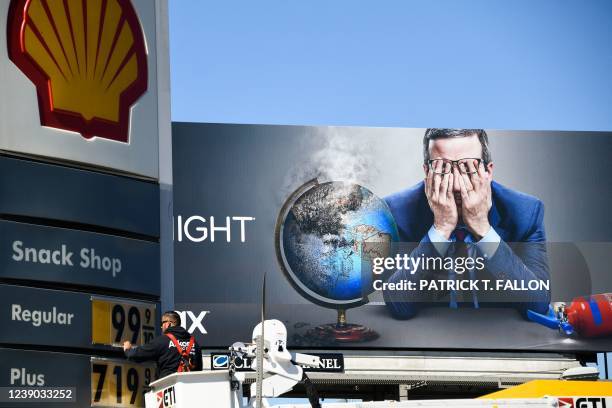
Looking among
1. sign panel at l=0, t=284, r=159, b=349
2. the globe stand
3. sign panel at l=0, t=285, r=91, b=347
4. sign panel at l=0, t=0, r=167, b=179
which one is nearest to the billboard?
the globe stand

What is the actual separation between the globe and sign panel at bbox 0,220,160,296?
2287 centimetres

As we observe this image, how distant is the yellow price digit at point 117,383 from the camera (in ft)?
30.4

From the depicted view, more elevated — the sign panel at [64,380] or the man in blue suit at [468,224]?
the man in blue suit at [468,224]

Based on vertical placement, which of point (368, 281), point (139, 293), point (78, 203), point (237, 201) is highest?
point (237, 201)

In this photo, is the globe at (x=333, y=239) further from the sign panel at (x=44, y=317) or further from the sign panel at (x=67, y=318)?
the sign panel at (x=44, y=317)

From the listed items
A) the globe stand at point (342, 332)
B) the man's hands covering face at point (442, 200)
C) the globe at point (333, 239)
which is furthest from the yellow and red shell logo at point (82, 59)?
the man's hands covering face at point (442, 200)

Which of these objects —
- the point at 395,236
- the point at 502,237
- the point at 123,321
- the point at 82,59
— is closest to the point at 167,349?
the point at 123,321

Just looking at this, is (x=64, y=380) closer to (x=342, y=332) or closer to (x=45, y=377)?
(x=45, y=377)

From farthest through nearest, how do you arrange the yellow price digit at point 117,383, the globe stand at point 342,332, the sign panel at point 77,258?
1. the globe stand at point 342,332
2. the yellow price digit at point 117,383
3. the sign panel at point 77,258

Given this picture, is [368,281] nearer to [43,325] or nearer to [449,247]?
[449,247]

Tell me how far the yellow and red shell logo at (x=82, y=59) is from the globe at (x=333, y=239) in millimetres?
22891

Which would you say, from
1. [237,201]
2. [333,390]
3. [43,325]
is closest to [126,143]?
[43,325]

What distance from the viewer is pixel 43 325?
29.3 feet

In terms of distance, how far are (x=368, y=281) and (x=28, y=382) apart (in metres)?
24.5
